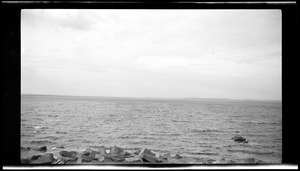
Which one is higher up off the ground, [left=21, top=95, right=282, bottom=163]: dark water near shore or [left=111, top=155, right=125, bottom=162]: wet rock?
[left=111, top=155, right=125, bottom=162]: wet rock

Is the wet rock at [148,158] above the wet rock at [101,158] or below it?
below

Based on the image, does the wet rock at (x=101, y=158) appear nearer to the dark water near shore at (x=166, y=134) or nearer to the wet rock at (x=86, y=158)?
the wet rock at (x=86, y=158)

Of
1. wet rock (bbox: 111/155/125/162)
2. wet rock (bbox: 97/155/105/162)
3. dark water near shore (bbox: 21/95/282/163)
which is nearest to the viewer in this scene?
wet rock (bbox: 97/155/105/162)

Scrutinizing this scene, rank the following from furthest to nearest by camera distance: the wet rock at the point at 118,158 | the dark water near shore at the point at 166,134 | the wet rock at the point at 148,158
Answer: the dark water near shore at the point at 166,134, the wet rock at the point at 118,158, the wet rock at the point at 148,158

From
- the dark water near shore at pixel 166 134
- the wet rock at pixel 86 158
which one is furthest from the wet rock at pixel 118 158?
the dark water near shore at pixel 166 134

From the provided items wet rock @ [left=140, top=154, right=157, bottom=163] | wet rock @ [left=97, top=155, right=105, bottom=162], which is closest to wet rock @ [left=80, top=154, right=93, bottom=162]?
wet rock @ [left=97, top=155, right=105, bottom=162]

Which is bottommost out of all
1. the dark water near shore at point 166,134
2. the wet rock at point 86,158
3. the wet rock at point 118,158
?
the dark water near shore at point 166,134

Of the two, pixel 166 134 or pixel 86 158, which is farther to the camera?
pixel 166 134

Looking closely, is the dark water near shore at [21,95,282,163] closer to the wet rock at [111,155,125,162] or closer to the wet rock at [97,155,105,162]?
the wet rock at [111,155,125,162]

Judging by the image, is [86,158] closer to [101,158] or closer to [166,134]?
[101,158]

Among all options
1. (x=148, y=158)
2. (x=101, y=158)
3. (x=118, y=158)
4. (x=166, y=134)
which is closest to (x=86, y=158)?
(x=101, y=158)

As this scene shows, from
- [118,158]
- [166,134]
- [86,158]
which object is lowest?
[166,134]
